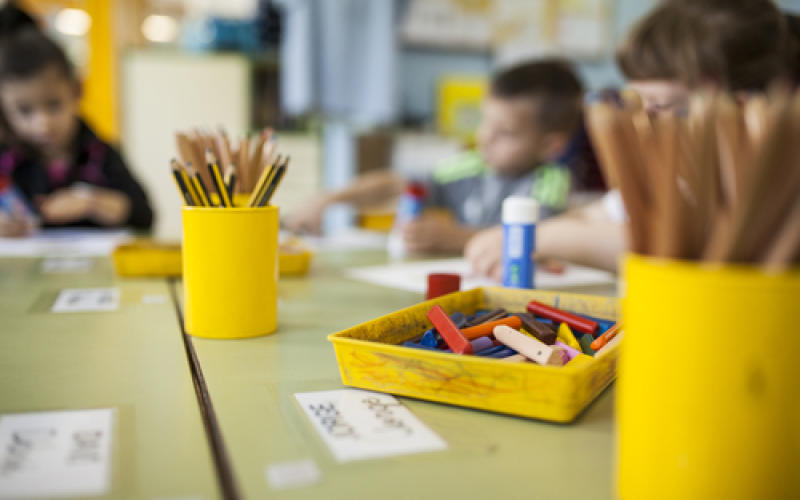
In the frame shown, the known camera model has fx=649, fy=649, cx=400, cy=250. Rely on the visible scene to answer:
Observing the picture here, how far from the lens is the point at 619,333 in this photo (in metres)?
0.55

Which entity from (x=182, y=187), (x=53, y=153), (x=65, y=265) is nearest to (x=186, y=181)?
(x=182, y=187)

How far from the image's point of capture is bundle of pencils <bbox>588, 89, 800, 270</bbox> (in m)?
0.28

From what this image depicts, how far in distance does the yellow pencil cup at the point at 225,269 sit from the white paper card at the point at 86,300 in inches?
8.3

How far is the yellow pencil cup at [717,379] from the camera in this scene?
29cm

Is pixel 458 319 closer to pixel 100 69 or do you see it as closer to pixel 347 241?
pixel 347 241

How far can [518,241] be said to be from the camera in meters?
0.87

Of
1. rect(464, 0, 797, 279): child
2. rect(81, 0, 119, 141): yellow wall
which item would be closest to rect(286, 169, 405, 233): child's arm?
rect(464, 0, 797, 279): child

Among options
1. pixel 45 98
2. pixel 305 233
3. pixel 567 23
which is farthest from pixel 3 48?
pixel 567 23

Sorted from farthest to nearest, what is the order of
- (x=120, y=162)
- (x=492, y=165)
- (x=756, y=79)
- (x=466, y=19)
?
(x=466, y=19), (x=120, y=162), (x=492, y=165), (x=756, y=79)

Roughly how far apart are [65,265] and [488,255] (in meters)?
0.74

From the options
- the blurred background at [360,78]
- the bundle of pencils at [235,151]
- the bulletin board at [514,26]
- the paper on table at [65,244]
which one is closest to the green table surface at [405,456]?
the bundle of pencils at [235,151]

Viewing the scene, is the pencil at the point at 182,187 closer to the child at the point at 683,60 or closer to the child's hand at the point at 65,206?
the child at the point at 683,60

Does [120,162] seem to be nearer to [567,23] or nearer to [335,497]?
[335,497]

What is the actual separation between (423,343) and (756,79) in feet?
2.37
